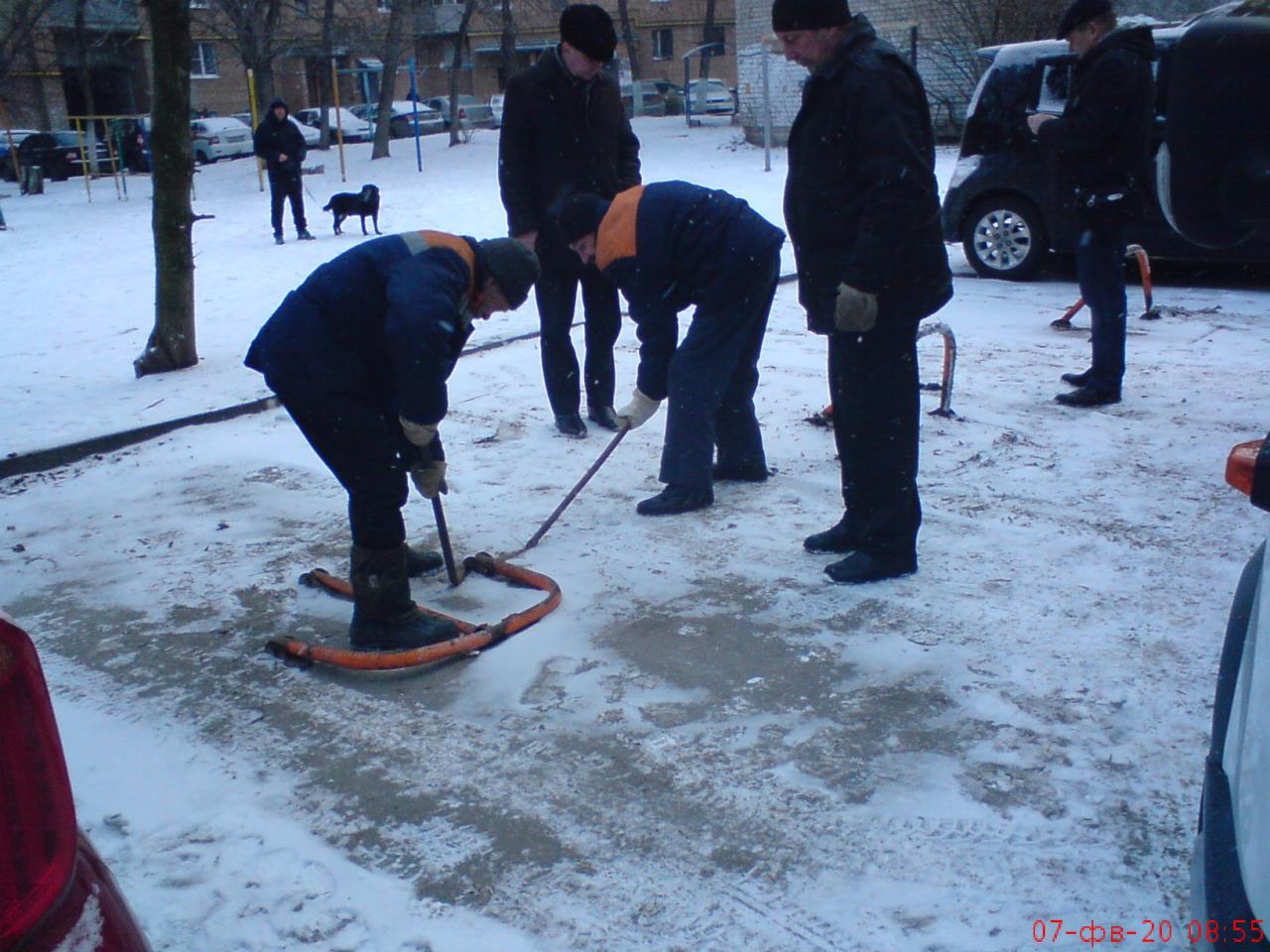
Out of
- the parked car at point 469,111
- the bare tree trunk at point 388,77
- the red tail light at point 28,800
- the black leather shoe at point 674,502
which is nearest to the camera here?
the red tail light at point 28,800

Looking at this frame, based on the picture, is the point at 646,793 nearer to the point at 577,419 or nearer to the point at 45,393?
the point at 577,419

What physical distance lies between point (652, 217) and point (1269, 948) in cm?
348

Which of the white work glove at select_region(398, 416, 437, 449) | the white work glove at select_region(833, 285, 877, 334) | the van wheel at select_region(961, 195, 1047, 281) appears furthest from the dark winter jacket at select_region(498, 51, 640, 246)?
the van wheel at select_region(961, 195, 1047, 281)

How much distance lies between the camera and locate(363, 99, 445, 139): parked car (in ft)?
125

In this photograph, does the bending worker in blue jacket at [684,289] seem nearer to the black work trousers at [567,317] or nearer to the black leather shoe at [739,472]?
the black leather shoe at [739,472]

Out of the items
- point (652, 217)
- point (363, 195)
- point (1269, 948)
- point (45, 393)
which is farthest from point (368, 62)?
point (1269, 948)

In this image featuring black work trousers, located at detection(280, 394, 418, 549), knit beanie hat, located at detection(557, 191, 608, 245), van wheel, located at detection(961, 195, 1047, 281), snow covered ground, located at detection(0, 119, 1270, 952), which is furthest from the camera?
van wheel, located at detection(961, 195, 1047, 281)

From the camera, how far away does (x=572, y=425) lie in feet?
19.7

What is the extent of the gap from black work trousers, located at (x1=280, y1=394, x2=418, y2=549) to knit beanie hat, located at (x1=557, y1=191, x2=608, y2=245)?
114cm

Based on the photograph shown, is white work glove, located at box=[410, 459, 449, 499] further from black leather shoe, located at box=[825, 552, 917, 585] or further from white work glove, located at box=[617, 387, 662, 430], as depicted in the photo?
black leather shoe, located at box=[825, 552, 917, 585]

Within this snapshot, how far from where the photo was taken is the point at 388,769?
3.13 metres

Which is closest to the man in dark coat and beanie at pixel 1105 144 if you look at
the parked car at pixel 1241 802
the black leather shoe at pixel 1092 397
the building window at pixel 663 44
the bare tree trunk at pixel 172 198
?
the black leather shoe at pixel 1092 397

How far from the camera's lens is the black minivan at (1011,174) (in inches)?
377

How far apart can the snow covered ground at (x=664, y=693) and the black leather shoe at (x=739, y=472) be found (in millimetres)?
65
